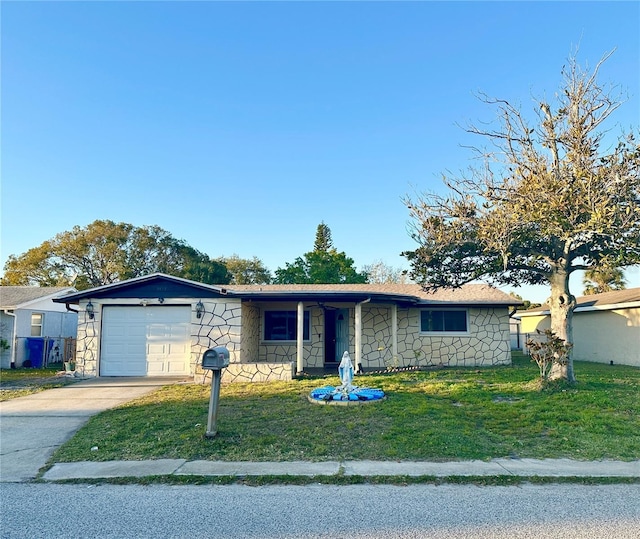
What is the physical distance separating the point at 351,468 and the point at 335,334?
10724 millimetres

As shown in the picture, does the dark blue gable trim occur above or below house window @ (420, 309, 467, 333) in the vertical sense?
above

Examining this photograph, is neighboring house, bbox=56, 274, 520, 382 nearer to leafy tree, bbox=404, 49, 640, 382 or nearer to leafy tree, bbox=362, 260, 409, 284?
leafy tree, bbox=404, 49, 640, 382

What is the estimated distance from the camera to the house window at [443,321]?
52.7 ft

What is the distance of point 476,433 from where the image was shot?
687 cm

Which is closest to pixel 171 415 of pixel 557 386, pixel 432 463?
pixel 432 463

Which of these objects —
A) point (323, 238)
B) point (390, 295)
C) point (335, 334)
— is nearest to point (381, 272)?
point (323, 238)

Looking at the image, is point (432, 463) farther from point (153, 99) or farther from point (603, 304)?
point (603, 304)

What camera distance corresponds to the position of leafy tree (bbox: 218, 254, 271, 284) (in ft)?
135

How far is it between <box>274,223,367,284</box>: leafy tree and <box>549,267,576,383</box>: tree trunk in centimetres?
2520

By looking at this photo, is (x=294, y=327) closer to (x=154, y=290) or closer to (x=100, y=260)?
(x=154, y=290)

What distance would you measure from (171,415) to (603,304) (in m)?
16.4

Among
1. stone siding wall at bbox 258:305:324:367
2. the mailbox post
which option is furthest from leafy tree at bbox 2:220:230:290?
the mailbox post

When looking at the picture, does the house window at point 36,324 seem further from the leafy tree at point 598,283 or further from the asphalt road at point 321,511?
the leafy tree at point 598,283

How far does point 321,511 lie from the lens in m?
4.13
